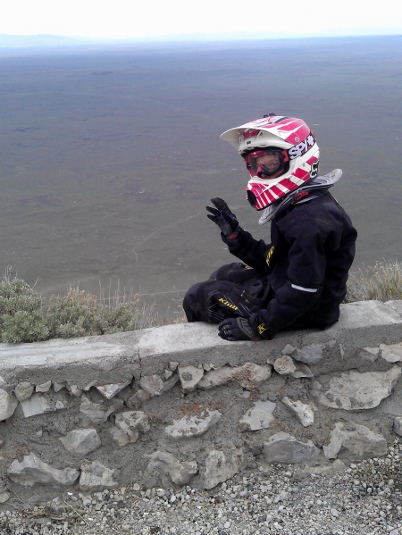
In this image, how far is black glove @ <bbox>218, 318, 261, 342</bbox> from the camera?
374 cm

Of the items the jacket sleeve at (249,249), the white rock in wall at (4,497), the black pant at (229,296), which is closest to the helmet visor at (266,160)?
the jacket sleeve at (249,249)

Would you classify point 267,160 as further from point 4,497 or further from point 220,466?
point 4,497

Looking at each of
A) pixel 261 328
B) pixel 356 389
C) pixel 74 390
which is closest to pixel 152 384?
pixel 74 390

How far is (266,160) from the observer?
12.2 feet

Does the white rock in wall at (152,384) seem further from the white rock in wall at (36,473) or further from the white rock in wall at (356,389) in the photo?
the white rock in wall at (356,389)

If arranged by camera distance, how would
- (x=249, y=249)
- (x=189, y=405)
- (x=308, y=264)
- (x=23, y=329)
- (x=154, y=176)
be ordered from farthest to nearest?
(x=154, y=176) → (x=249, y=249) → (x=23, y=329) → (x=189, y=405) → (x=308, y=264)

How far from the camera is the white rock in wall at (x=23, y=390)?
11.8 feet

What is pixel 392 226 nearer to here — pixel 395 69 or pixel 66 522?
pixel 66 522

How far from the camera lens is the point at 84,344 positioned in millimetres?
3883

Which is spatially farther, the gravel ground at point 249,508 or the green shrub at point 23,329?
the green shrub at point 23,329

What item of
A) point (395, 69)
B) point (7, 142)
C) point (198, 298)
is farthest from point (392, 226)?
point (395, 69)

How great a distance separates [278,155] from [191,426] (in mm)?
1783

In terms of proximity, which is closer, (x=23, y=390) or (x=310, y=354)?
(x=23, y=390)

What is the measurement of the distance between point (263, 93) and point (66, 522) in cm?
4996
